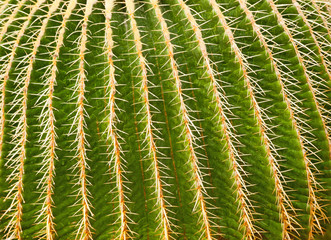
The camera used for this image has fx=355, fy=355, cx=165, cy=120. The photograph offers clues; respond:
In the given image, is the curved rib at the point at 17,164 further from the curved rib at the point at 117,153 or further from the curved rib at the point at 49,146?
the curved rib at the point at 117,153

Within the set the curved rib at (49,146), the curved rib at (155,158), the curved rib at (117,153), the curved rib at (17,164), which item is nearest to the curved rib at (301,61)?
the curved rib at (155,158)

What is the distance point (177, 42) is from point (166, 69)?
14 cm

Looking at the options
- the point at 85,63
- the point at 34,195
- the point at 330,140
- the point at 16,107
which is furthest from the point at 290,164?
the point at 16,107

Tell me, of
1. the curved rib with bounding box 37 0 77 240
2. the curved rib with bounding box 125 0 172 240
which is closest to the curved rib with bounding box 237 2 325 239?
the curved rib with bounding box 125 0 172 240

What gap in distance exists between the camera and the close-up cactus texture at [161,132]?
1.37m

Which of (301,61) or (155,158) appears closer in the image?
(155,158)

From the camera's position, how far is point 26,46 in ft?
4.99

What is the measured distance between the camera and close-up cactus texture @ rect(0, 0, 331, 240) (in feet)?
4.51

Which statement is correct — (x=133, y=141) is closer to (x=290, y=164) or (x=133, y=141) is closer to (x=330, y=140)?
(x=290, y=164)

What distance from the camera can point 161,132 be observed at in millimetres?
1422

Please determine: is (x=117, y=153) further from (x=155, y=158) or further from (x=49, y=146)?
(x=49, y=146)

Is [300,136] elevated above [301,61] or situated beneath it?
situated beneath

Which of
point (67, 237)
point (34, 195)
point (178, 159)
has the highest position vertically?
point (178, 159)

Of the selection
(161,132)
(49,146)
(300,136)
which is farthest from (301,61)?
(49,146)
